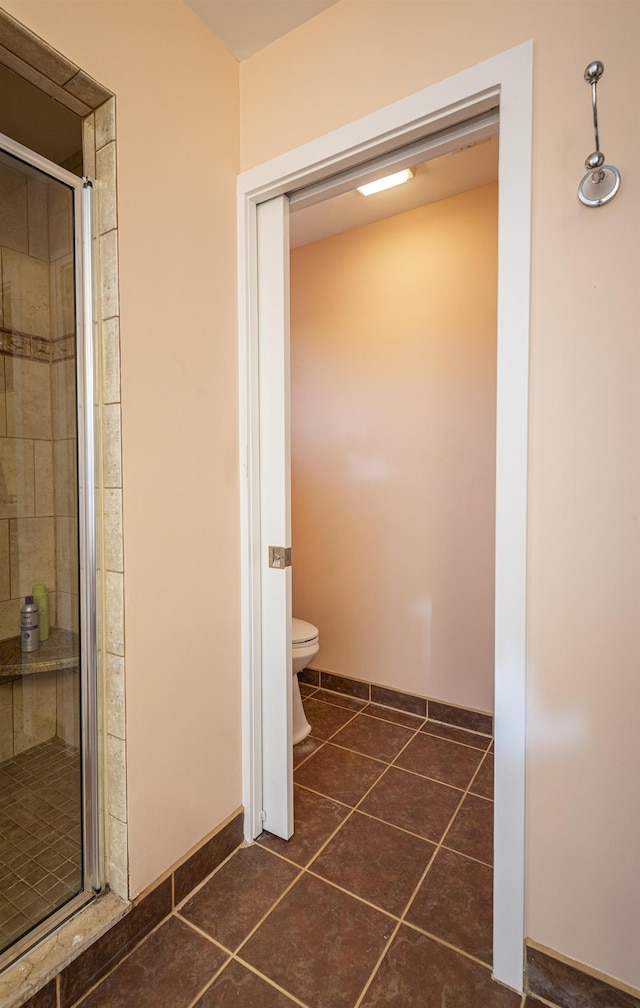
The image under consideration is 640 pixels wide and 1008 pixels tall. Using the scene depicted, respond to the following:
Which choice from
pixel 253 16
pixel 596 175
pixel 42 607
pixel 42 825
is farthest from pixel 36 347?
pixel 596 175

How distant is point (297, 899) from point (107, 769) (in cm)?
67

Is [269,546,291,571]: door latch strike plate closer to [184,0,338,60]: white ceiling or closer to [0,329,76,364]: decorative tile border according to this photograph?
[0,329,76,364]: decorative tile border

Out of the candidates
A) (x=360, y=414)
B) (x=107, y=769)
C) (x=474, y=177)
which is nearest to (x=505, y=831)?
(x=107, y=769)

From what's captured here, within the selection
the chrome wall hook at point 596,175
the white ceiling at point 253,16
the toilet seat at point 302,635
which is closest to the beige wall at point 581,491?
the chrome wall hook at point 596,175

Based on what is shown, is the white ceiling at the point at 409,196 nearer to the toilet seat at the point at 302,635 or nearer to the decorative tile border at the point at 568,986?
the toilet seat at the point at 302,635

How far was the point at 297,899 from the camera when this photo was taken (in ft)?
4.49

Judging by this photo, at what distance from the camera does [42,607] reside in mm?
1310

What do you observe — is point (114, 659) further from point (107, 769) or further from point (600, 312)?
point (600, 312)

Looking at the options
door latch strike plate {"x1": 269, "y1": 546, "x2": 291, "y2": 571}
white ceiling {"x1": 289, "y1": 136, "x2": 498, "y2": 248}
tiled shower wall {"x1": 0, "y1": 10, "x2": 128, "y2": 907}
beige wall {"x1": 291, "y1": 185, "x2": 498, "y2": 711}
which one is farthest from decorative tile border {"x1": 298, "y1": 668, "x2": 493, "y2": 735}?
white ceiling {"x1": 289, "y1": 136, "x2": 498, "y2": 248}

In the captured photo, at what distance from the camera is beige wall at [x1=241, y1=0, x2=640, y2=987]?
38.9 inches

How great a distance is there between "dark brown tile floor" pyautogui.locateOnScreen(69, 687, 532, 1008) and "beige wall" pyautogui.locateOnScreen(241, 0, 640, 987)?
0.97ft

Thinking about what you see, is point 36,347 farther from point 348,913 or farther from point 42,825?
point 348,913

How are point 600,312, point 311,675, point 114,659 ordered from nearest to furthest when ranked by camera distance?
point 600,312
point 114,659
point 311,675

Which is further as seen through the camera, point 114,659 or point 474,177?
point 474,177
